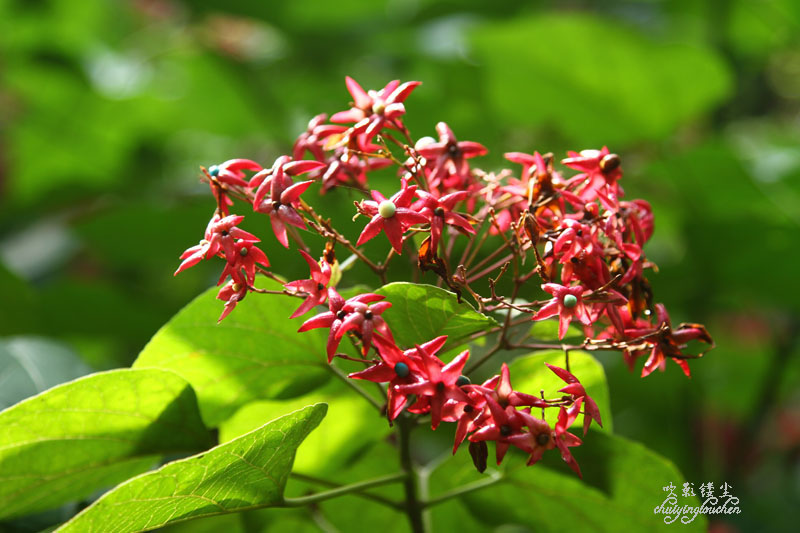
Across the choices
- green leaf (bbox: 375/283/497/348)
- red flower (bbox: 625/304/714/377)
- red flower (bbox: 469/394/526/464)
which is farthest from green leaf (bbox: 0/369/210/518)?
red flower (bbox: 625/304/714/377)

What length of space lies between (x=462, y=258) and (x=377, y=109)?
0.21m

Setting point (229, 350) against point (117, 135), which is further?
point (117, 135)

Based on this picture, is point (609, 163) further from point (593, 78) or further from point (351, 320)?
point (593, 78)

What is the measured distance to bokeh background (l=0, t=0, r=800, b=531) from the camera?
1946 mm

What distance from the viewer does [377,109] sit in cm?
97

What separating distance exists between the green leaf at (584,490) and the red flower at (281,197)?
0.44 metres

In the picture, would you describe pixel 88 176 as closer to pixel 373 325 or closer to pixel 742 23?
pixel 742 23

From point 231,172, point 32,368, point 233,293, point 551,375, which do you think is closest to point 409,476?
point 551,375

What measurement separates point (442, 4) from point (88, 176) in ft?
5.01

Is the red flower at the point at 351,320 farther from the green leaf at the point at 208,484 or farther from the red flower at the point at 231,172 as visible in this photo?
the red flower at the point at 231,172

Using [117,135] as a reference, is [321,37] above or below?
above

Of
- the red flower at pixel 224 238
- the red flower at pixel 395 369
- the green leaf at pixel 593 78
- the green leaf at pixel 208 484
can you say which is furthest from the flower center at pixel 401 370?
the green leaf at pixel 593 78

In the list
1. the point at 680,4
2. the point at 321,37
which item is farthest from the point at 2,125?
the point at 680,4

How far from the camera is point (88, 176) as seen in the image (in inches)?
125
